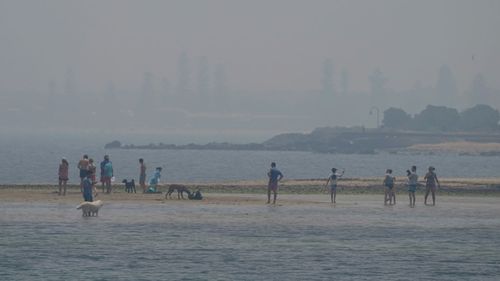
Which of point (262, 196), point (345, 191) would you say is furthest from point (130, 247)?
point (345, 191)

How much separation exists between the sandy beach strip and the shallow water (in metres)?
3.13

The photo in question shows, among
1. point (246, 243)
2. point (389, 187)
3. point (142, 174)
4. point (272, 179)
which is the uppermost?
point (142, 174)

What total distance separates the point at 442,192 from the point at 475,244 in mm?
26990

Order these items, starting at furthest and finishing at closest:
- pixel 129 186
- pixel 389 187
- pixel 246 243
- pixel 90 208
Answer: pixel 129 186
pixel 389 187
pixel 90 208
pixel 246 243

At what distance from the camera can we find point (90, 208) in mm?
50625

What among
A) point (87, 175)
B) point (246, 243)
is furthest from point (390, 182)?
point (246, 243)

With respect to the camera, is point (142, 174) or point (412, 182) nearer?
point (412, 182)

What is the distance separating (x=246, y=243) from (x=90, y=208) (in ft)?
33.3

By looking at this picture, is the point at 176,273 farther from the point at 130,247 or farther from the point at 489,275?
the point at 489,275

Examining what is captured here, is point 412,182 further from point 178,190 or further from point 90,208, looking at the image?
point 90,208

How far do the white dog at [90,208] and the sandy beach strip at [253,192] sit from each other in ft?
18.9

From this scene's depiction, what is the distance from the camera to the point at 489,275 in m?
36.2

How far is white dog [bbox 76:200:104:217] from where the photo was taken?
5038cm

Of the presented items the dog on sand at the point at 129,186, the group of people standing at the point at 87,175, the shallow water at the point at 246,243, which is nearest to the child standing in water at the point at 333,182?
the shallow water at the point at 246,243
